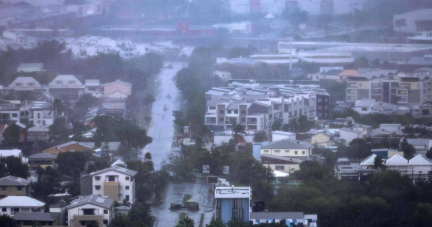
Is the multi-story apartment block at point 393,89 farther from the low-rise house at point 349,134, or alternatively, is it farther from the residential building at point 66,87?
the residential building at point 66,87

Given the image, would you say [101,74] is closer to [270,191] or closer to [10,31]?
[10,31]

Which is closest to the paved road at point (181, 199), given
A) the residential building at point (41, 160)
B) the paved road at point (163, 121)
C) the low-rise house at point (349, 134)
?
the paved road at point (163, 121)

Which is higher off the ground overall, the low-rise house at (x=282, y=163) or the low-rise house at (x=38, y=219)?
the low-rise house at (x=282, y=163)

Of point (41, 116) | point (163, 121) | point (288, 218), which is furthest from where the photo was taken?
point (163, 121)

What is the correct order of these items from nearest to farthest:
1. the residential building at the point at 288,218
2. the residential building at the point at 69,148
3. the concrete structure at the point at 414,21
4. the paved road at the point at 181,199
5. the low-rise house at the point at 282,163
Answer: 1. the residential building at the point at 288,218
2. the paved road at the point at 181,199
3. the low-rise house at the point at 282,163
4. the residential building at the point at 69,148
5. the concrete structure at the point at 414,21

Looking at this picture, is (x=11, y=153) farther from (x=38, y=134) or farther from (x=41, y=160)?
(x=38, y=134)

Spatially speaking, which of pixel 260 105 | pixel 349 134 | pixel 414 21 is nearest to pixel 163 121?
pixel 260 105

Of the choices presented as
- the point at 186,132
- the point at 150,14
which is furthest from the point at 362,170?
the point at 150,14

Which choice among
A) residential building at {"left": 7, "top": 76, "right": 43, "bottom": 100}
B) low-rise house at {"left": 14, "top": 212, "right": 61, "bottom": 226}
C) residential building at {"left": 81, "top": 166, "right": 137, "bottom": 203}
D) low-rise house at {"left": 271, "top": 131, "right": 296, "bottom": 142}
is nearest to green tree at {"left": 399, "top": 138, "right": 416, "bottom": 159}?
low-rise house at {"left": 271, "top": 131, "right": 296, "bottom": 142}
